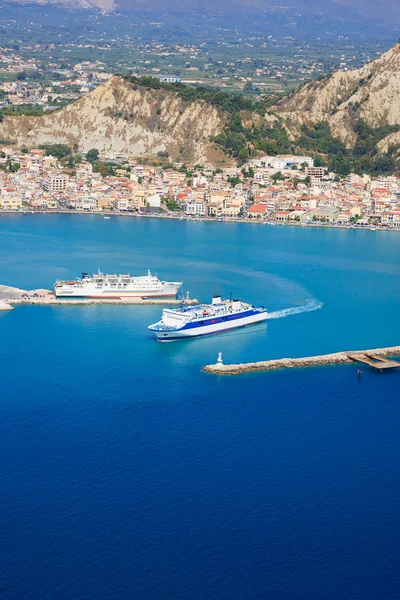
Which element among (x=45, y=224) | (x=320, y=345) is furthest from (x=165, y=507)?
(x=45, y=224)

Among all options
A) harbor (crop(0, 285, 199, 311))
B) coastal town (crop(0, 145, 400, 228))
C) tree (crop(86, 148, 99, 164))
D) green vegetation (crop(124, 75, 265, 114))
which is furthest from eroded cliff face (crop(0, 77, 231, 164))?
harbor (crop(0, 285, 199, 311))

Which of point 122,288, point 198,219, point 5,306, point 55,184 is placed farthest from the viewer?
point 55,184

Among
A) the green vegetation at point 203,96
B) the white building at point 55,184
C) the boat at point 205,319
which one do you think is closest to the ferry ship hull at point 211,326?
the boat at point 205,319

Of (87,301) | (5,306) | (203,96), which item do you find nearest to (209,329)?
(87,301)

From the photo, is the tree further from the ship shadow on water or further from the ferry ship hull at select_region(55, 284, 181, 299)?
the ship shadow on water

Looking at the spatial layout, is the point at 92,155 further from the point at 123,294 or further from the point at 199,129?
the point at 123,294
